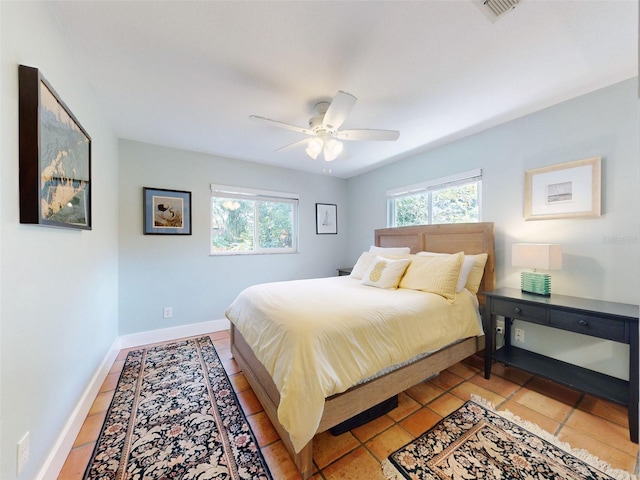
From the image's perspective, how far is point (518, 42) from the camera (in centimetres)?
150

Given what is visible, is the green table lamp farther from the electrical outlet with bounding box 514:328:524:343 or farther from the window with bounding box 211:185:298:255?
the window with bounding box 211:185:298:255

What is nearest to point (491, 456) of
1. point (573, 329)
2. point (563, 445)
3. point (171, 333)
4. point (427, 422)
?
point (427, 422)

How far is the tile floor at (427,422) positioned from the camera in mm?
1397

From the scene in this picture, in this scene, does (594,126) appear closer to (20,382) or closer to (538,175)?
(538,175)

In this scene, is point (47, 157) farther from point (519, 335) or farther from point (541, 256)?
point (519, 335)

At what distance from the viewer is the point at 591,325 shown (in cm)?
168

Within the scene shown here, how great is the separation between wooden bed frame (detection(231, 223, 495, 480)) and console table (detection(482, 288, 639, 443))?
0.89ft

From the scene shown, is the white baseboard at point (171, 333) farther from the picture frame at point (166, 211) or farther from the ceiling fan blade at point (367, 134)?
the ceiling fan blade at point (367, 134)

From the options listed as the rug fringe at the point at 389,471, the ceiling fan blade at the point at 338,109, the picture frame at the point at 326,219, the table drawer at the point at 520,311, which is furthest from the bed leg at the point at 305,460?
the picture frame at the point at 326,219

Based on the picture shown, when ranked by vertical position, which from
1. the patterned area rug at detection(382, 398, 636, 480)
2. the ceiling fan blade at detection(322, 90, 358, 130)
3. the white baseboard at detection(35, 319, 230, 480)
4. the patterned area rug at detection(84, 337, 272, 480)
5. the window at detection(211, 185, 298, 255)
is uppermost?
the ceiling fan blade at detection(322, 90, 358, 130)

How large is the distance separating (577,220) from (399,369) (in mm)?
1975

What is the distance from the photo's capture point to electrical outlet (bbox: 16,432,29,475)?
1.01m

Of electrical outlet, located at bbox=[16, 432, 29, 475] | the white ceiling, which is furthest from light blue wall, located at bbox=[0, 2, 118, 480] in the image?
the white ceiling

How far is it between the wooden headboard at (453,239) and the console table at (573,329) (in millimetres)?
235
